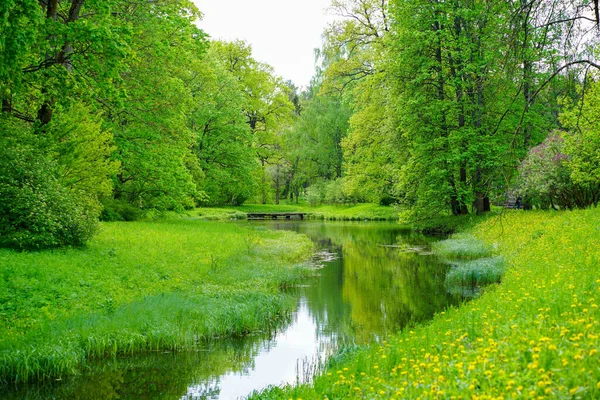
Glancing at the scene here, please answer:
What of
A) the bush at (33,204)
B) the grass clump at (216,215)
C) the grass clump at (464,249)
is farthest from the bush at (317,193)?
the bush at (33,204)

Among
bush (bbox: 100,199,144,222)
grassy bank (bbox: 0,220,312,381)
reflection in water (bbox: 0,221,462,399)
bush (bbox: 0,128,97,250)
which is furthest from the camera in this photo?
bush (bbox: 100,199,144,222)

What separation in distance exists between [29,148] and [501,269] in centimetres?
1347

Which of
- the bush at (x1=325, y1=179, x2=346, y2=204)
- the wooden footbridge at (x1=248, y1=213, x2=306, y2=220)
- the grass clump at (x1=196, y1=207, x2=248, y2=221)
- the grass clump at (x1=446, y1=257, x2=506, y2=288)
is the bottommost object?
the grass clump at (x1=446, y1=257, x2=506, y2=288)

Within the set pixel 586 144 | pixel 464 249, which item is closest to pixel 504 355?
pixel 464 249

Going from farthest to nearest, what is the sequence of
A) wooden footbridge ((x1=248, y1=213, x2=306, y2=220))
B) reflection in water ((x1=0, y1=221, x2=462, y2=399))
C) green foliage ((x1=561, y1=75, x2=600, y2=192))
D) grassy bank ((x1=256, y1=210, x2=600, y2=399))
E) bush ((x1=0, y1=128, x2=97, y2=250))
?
wooden footbridge ((x1=248, y1=213, x2=306, y2=220))
green foliage ((x1=561, y1=75, x2=600, y2=192))
bush ((x1=0, y1=128, x2=97, y2=250))
reflection in water ((x1=0, y1=221, x2=462, y2=399))
grassy bank ((x1=256, y1=210, x2=600, y2=399))

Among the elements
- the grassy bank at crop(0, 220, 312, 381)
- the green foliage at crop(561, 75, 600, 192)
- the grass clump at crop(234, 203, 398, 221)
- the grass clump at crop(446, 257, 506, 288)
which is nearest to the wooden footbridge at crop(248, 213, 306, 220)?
the grass clump at crop(234, 203, 398, 221)

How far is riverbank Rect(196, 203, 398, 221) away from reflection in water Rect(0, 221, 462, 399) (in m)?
24.8

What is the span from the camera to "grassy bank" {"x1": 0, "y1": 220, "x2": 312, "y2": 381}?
7316mm

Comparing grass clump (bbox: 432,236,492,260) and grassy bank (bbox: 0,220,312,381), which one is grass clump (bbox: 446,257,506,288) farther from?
grassy bank (bbox: 0,220,312,381)

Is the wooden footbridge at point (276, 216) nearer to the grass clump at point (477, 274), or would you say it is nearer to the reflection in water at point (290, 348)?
the reflection in water at point (290, 348)

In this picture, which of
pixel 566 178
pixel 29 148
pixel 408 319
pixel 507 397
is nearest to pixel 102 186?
pixel 29 148

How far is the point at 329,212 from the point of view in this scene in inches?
1945

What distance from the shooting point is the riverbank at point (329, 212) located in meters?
40.1

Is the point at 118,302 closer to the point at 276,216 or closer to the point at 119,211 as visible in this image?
the point at 119,211
